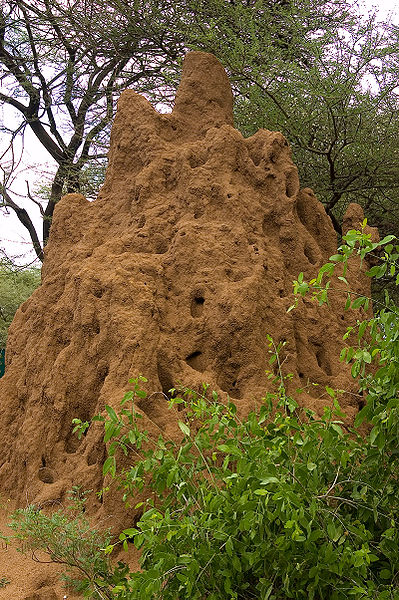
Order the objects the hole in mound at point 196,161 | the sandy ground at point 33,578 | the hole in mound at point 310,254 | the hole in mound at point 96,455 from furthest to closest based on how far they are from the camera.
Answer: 1. the hole in mound at point 310,254
2. the hole in mound at point 196,161
3. the hole in mound at point 96,455
4. the sandy ground at point 33,578

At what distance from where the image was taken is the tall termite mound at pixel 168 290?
13.0 ft

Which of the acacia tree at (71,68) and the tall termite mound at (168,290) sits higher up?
the acacia tree at (71,68)

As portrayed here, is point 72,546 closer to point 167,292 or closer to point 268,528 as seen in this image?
point 268,528

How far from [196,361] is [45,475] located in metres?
1.14

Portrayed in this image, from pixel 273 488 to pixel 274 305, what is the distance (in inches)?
79.5

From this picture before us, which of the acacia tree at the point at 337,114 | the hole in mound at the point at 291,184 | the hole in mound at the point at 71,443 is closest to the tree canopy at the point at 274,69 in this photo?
the acacia tree at the point at 337,114

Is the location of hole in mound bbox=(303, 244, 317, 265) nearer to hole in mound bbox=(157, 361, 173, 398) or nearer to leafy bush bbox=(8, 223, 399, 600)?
hole in mound bbox=(157, 361, 173, 398)

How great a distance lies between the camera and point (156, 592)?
7.70 ft

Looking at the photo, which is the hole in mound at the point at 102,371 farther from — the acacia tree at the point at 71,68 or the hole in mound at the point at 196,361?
the acacia tree at the point at 71,68

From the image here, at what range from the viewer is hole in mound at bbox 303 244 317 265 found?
4.88 meters

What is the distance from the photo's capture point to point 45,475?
4145mm

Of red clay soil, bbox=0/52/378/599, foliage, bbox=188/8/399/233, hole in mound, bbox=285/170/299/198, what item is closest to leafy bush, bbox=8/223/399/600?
red clay soil, bbox=0/52/378/599

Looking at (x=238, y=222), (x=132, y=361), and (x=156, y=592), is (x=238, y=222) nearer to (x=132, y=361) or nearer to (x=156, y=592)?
(x=132, y=361)

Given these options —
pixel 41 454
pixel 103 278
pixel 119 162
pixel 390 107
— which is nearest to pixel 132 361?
pixel 103 278
